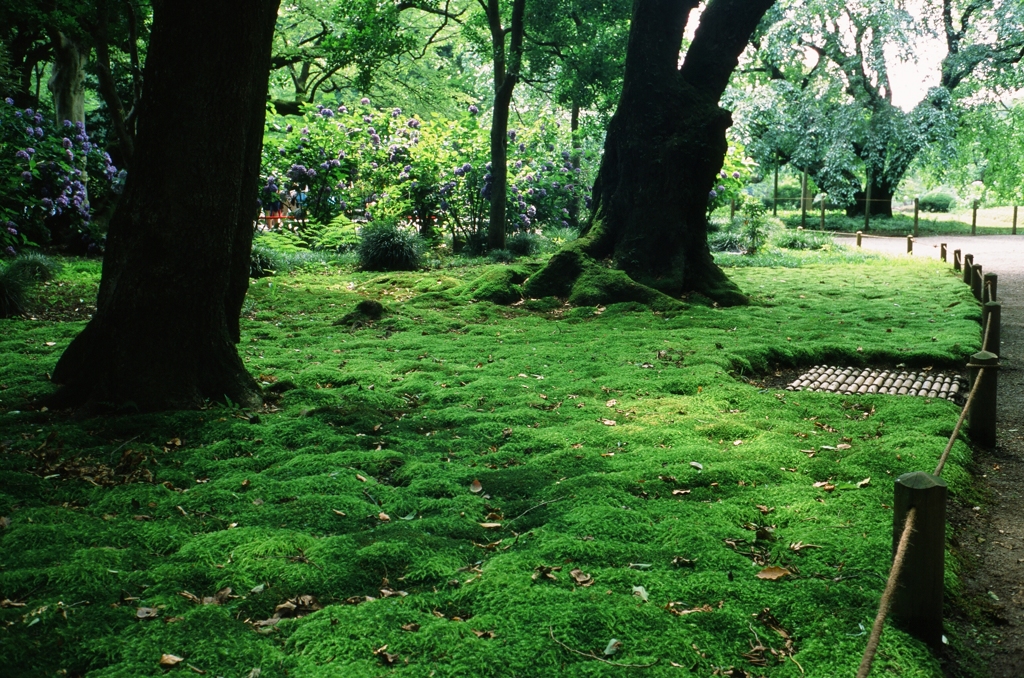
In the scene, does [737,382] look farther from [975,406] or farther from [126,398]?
[126,398]

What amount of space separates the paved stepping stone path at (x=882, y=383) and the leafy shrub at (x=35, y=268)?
9060mm

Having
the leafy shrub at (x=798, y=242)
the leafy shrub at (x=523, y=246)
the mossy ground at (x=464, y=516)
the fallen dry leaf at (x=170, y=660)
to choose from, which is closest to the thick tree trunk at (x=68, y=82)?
the leafy shrub at (x=523, y=246)

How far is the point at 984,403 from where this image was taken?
231 inches

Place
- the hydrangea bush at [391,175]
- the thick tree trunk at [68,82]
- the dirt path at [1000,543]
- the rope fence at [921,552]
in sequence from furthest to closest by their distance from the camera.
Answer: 1. the hydrangea bush at [391,175]
2. the thick tree trunk at [68,82]
3. the dirt path at [1000,543]
4. the rope fence at [921,552]

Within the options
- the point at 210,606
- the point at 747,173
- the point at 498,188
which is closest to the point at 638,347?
the point at 210,606

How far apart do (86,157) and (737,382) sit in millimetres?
12291

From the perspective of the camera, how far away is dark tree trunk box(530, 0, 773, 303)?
37.8 feet

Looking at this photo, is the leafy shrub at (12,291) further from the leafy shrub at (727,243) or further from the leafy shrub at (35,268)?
the leafy shrub at (727,243)

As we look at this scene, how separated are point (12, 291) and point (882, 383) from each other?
31.7 feet

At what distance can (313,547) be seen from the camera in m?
4.02

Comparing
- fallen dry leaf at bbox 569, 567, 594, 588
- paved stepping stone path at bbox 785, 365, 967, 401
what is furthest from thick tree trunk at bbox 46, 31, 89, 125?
fallen dry leaf at bbox 569, 567, 594, 588

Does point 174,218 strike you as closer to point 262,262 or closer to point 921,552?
point 921,552

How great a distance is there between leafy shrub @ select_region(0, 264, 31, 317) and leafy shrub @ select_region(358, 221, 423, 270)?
5.91 m

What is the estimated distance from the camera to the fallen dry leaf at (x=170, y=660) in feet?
9.96
